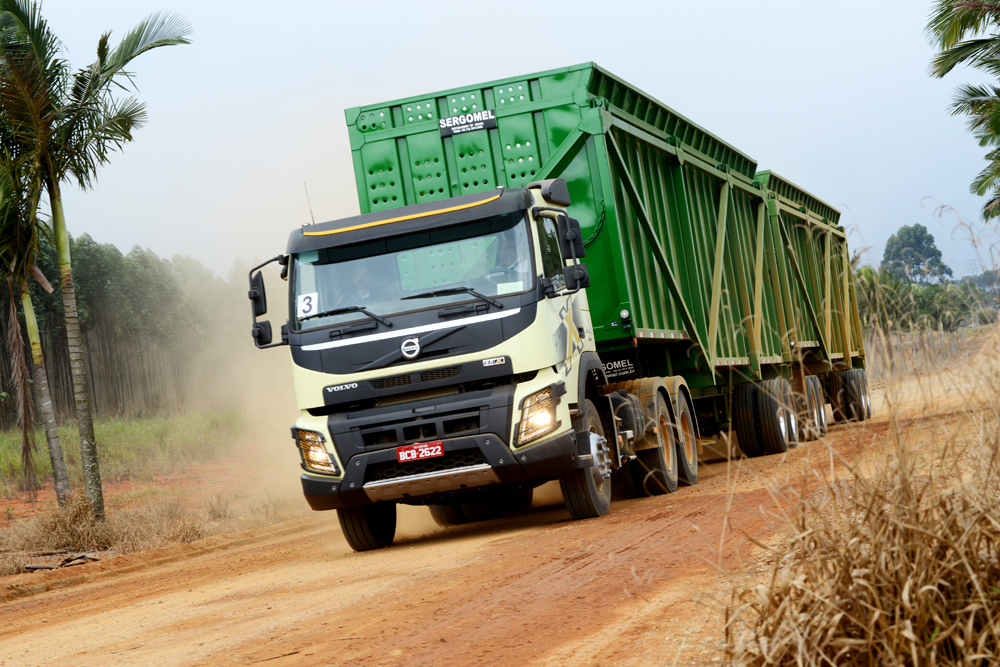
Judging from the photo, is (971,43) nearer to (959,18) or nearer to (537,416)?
(959,18)

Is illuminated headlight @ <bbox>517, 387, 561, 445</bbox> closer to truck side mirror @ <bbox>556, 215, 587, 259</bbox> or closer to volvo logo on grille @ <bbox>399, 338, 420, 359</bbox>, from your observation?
volvo logo on grille @ <bbox>399, 338, 420, 359</bbox>

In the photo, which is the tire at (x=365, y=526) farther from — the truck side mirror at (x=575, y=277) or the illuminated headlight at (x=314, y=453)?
the truck side mirror at (x=575, y=277)

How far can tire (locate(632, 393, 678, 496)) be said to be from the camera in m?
10.6

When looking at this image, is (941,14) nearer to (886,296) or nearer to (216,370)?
(886,296)

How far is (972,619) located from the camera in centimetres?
292

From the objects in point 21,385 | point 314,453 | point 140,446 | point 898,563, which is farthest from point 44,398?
point 140,446

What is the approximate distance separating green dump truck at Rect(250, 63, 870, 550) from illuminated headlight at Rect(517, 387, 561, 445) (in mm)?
15

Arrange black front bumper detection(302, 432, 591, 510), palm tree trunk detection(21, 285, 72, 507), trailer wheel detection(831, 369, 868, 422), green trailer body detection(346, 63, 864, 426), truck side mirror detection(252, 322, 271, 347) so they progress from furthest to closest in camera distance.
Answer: trailer wheel detection(831, 369, 868, 422) < palm tree trunk detection(21, 285, 72, 507) < green trailer body detection(346, 63, 864, 426) < truck side mirror detection(252, 322, 271, 347) < black front bumper detection(302, 432, 591, 510)

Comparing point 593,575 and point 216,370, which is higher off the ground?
point 216,370

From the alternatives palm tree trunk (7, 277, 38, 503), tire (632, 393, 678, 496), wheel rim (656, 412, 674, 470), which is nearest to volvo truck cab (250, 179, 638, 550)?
tire (632, 393, 678, 496)

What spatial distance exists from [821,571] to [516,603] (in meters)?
2.65

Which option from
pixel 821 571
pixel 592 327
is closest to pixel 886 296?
pixel 821 571

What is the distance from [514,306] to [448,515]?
4.21 m

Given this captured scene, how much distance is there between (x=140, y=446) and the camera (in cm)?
2931
